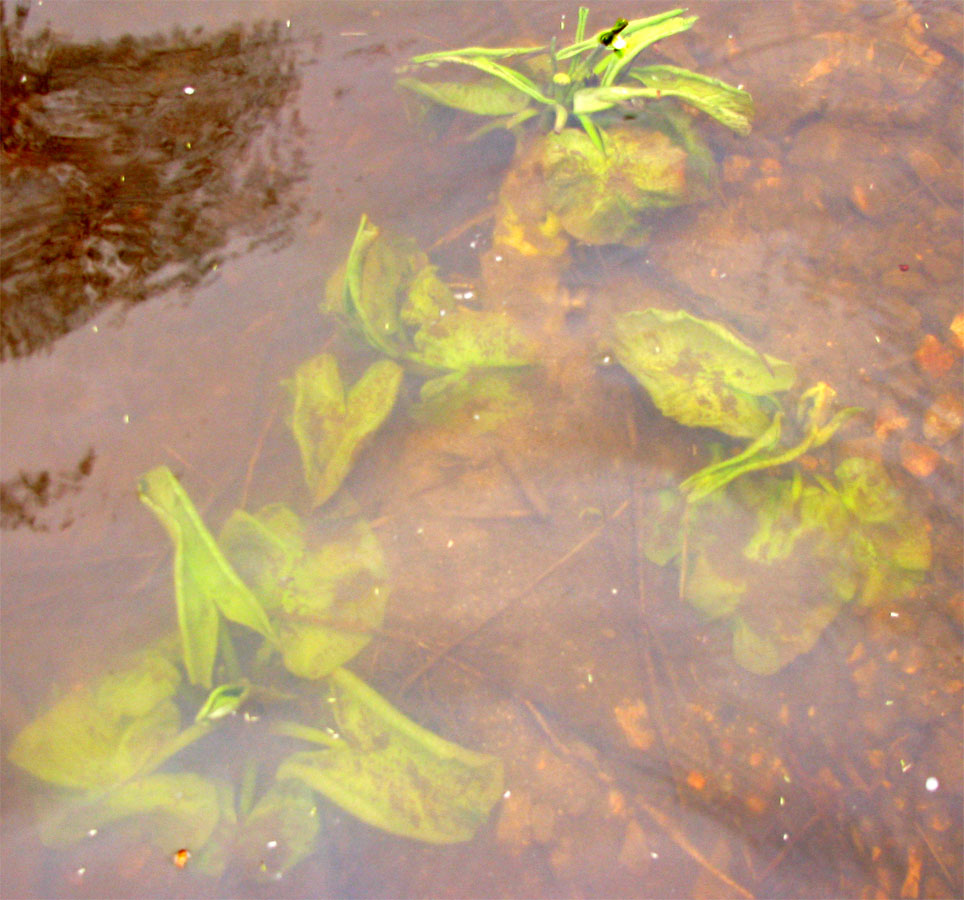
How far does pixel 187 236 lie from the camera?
84.4 inches

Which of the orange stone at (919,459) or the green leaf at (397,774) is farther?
the orange stone at (919,459)

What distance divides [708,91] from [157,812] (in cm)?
256

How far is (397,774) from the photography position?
1938 millimetres

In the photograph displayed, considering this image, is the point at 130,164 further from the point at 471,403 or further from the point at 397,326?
the point at 471,403

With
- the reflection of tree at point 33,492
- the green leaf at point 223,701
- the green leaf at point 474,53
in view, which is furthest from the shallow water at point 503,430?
the green leaf at point 223,701

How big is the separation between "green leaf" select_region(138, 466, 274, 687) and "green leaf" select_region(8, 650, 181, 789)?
0.10 m

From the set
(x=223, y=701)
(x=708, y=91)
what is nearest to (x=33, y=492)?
(x=223, y=701)

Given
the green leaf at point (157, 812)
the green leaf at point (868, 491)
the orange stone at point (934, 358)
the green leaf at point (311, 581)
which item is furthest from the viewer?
the orange stone at point (934, 358)

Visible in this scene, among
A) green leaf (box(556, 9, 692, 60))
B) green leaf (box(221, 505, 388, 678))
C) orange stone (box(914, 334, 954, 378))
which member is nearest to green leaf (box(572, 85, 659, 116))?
green leaf (box(556, 9, 692, 60))

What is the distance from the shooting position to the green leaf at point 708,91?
2238 mm

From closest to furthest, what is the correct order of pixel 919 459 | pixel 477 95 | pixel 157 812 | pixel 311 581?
pixel 157 812 < pixel 311 581 < pixel 919 459 < pixel 477 95

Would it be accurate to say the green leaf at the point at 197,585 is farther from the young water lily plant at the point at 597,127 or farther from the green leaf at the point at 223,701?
the young water lily plant at the point at 597,127

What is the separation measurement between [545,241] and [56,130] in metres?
1.48

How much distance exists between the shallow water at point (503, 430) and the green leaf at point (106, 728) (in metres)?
0.07
